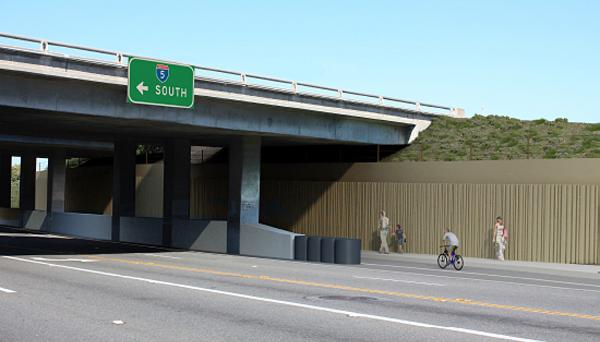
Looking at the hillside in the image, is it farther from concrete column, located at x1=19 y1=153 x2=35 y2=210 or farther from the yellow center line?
concrete column, located at x1=19 y1=153 x2=35 y2=210

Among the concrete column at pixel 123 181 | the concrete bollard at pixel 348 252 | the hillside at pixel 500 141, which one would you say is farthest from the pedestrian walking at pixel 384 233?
the concrete column at pixel 123 181

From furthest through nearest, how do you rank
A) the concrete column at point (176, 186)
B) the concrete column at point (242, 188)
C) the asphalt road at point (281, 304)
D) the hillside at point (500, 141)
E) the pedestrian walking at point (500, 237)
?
the concrete column at point (176, 186), the hillside at point (500, 141), the concrete column at point (242, 188), the pedestrian walking at point (500, 237), the asphalt road at point (281, 304)

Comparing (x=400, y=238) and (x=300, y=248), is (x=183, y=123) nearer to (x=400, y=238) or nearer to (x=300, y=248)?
(x=300, y=248)

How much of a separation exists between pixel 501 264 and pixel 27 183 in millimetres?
44244

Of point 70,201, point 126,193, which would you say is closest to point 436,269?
point 126,193

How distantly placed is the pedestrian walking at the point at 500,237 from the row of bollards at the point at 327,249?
22.8 ft

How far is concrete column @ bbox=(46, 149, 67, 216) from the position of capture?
59.5 meters

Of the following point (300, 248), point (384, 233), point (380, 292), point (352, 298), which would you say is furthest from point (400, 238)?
point (352, 298)

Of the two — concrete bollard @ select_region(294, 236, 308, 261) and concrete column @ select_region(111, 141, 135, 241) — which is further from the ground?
concrete column @ select_region(111, 141, 135, 241)

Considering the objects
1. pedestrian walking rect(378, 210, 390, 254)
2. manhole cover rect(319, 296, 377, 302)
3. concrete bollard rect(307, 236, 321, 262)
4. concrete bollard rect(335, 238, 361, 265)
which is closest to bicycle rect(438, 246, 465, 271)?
concrete bollard rect(335, 238, 361, 265)

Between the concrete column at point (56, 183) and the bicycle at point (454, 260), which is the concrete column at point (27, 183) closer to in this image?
the concrete column at point (56, 183)

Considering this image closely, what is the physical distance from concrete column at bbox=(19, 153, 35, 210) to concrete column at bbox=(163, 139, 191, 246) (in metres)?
26.8

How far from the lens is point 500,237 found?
1378 inches

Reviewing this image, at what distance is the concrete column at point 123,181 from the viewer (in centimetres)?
4532
